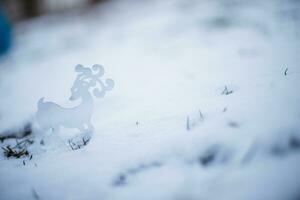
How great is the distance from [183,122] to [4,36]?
4.47 m

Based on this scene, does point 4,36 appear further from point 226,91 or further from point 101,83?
point 226,91

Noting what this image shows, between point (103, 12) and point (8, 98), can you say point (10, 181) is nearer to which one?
point (8, 98)

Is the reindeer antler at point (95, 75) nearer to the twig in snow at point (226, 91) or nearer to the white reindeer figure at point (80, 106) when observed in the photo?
the white reindeer figure at point (80, 106)

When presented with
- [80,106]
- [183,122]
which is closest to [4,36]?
[80,106]

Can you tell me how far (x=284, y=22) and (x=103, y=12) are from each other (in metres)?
5.09

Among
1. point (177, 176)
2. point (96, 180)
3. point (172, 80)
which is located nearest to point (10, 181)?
point (96, 180)

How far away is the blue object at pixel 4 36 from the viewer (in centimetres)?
477

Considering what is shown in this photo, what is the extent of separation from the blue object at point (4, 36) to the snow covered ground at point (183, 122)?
5.33ft

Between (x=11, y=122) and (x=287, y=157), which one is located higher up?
(x=11, y=122)

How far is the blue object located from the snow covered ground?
1.63 meters

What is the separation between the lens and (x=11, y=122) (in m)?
2.27

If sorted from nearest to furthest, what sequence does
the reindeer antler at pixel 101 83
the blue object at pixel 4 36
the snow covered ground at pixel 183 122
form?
the snow covered ground at pixel 183 122 → the reindeer antler at pixel 101 83 → the blue object at pixel 4 36

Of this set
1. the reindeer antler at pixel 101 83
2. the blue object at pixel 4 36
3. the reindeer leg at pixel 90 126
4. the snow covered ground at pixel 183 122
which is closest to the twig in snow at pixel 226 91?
the snow covered ground at pixel 183 122

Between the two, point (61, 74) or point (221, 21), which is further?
point (221, 21)
